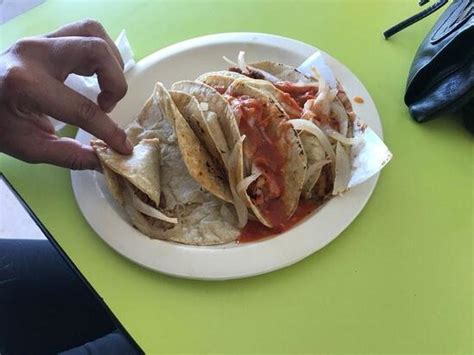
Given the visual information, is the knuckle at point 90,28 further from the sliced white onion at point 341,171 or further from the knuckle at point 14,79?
the sliced white onion at point 341,171

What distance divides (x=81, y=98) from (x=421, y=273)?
0.68m

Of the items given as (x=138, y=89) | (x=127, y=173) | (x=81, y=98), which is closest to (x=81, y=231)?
(x=127, y=173)

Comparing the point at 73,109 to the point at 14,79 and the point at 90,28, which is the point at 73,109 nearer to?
the point at 14,79

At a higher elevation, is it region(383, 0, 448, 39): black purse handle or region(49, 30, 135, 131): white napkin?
region(49, 30, 135, 131): white napkin

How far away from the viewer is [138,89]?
1.25 meters

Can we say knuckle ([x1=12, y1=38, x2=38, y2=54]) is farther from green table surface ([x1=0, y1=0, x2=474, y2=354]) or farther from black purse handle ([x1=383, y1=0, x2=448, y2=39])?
black purse handle ([x1=383, y1=0, x2=448, y2=39])

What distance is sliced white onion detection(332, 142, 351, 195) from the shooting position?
98 centimetres

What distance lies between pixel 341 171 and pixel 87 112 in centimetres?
49

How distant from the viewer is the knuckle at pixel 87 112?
0.93 metres

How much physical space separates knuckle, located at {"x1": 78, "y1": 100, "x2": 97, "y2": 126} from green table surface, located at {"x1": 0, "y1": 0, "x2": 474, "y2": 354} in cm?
20

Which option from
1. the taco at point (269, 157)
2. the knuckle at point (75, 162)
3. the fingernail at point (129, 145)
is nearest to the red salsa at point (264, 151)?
the taco at point (269, 157)

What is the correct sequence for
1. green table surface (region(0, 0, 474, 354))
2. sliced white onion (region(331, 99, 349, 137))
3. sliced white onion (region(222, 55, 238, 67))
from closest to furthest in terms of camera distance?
1. green table surface (region(0, 0, 474, 354))
2. sliced white onion (region(331, 99, 349, 137))
3. sliced white onion (region(222, 55, 238, 67))

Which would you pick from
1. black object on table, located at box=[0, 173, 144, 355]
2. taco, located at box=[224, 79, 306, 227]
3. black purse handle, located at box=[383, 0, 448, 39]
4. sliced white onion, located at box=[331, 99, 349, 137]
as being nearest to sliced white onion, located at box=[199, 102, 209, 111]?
taco, located at box=[224, 79, 306, 227]

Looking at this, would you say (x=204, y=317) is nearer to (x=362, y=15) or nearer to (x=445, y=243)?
(x=445, y=243)
